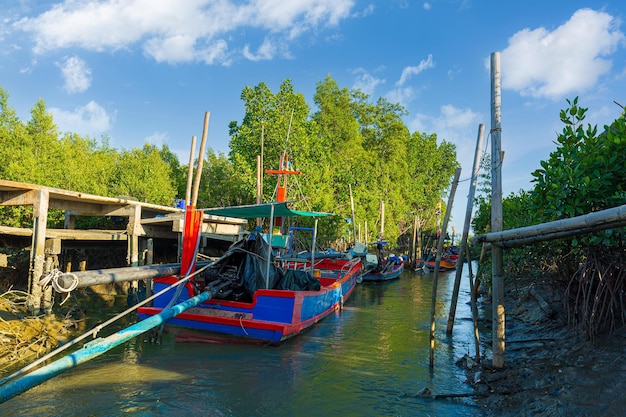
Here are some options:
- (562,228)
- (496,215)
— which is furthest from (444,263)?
(562,228)

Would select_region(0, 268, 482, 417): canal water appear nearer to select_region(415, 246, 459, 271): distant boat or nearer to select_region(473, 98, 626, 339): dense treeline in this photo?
select_region(473, 98, 626, 339): dense treeline

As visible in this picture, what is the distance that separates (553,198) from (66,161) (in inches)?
1073

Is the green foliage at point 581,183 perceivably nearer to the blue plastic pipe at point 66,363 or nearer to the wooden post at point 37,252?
the blue plastic pipe at point 66,363

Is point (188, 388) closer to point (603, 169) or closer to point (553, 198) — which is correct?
point (553, 198)

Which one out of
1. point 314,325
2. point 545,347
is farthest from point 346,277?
point 545,347

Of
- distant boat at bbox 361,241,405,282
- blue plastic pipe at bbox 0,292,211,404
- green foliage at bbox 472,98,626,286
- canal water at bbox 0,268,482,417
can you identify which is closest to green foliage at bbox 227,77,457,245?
distant boat at bbox 361,241,405,282

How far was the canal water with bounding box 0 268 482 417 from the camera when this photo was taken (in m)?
5.95

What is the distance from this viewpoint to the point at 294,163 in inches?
882

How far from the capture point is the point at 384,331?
11.3 metres

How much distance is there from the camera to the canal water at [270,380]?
595 centimetres

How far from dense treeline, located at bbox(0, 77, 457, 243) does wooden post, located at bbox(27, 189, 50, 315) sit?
8873 mm

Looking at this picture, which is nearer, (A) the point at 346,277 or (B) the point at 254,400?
(B) the point at 254,400

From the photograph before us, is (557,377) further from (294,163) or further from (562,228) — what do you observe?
(294,163)

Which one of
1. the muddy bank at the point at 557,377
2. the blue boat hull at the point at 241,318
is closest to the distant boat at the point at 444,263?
the blue boat hull at the point at 241,318
